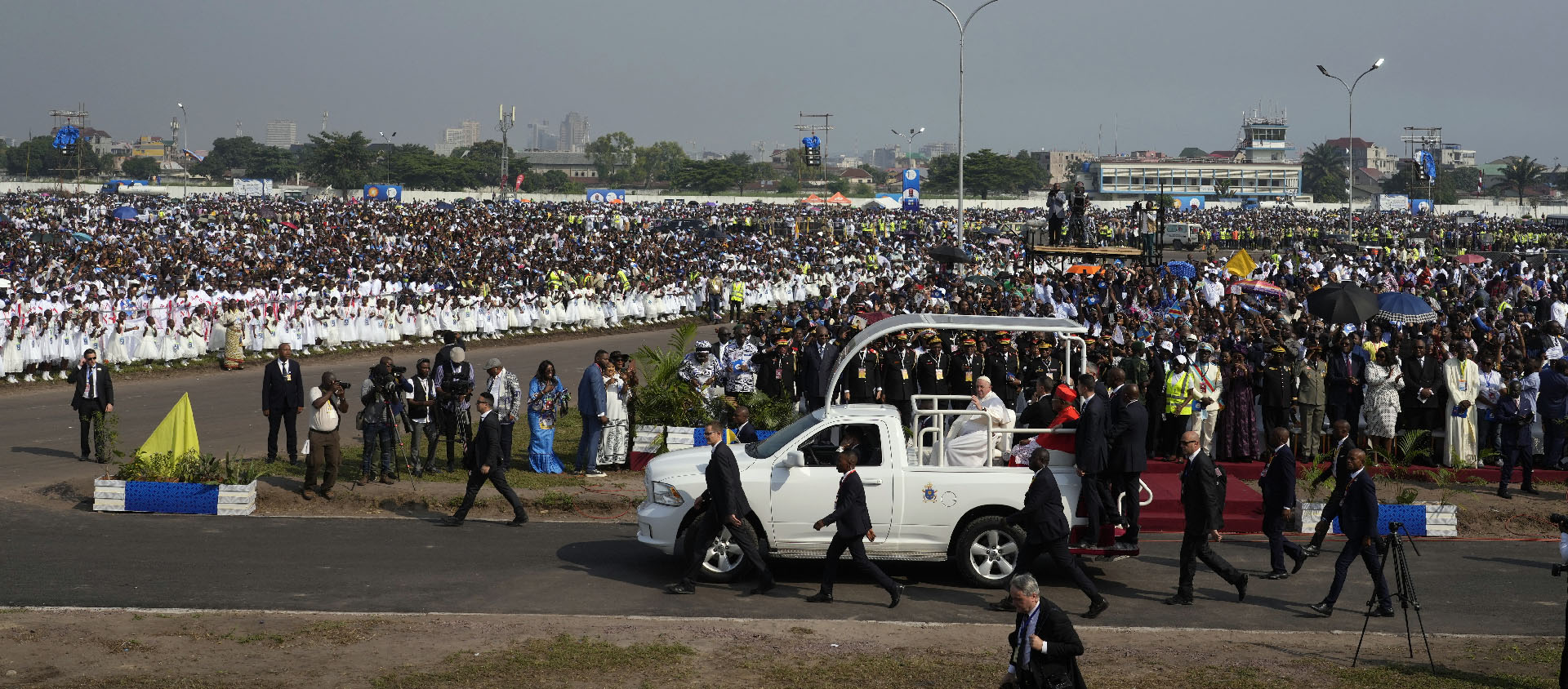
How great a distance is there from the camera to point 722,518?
1030 cm

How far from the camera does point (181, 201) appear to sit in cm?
6775

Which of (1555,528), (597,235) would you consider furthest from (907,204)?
(1555,528)

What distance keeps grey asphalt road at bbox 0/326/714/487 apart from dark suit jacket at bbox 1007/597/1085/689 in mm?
12226

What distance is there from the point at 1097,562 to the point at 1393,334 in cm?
941

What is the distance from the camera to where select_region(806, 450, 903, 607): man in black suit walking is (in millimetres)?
9969

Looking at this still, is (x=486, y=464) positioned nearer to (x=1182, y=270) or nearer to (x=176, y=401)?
(x=176, y=401)

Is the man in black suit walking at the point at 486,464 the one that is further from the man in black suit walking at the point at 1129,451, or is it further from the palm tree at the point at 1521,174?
the palm tree at the point at 1521,174

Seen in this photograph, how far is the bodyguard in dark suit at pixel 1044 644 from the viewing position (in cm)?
648

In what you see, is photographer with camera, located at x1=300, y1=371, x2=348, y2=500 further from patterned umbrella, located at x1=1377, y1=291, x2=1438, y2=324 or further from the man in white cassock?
patterned umbrella, located at x1=1377, y1=291, x2=1438, y2=324

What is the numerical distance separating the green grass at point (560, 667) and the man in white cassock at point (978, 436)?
3.36m

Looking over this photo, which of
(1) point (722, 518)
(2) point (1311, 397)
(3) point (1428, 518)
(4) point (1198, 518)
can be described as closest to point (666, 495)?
(1) point (722, 518)

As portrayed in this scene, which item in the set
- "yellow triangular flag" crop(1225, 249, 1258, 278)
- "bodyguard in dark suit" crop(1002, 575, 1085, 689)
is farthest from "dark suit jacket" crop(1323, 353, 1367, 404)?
"yellow triangular flag" crop(1225, 249, 1258, 278)

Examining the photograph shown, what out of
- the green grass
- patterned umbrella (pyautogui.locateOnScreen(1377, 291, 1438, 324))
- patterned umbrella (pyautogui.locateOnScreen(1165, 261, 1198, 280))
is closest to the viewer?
the green grass

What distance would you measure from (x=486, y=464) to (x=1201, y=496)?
670cm
